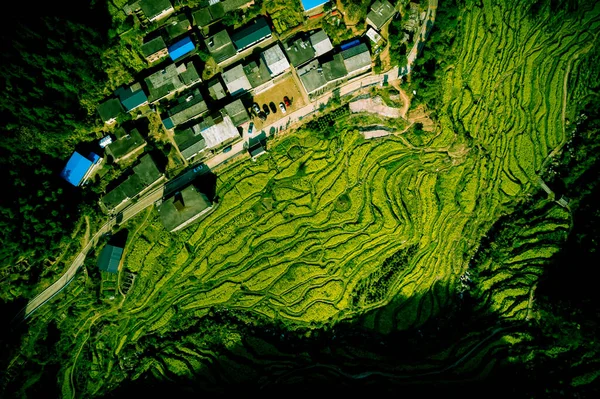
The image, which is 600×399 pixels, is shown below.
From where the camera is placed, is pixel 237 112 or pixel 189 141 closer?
pixel 237 112

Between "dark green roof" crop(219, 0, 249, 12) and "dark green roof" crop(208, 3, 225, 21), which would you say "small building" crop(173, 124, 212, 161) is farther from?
"dark green roof" crop(219, 0, 249, 12)

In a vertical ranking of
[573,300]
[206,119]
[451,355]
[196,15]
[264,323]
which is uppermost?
[196,15]

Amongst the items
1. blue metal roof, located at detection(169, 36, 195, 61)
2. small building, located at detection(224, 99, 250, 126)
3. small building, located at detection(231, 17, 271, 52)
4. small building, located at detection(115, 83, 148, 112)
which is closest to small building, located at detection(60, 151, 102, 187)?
small building, located at detection(115, 83, 148, 112)

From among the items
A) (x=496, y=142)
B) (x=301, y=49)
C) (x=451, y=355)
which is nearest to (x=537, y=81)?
(x=496, y=142)

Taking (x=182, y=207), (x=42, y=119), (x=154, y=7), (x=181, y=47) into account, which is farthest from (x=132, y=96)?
(x=182, y=207)

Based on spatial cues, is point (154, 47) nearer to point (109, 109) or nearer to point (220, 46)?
point (220, 46)

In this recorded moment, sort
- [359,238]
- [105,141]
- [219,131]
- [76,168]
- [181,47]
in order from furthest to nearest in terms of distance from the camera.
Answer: [359,238] → [105,141] → [219,131] → [76,168] → [181,47]

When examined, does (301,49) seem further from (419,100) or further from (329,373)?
(329,373)
